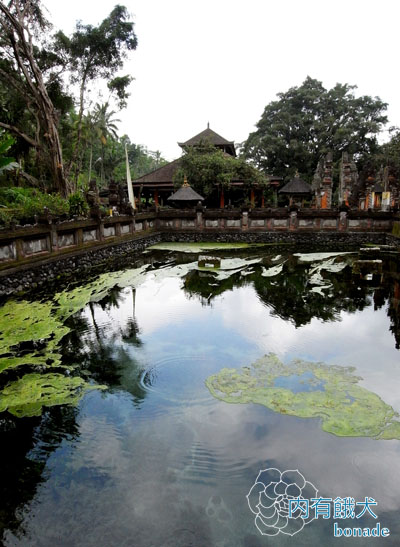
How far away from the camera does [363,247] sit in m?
17.0

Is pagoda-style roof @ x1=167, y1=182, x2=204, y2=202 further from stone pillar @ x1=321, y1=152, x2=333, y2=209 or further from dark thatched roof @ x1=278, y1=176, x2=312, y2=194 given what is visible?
stone pillar @ x1=321, y1=152, x2=333, y2=209

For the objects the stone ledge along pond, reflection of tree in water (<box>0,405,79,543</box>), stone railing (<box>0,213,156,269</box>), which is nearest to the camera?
the stone ledge along pond

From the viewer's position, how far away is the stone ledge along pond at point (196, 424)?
2.77 m

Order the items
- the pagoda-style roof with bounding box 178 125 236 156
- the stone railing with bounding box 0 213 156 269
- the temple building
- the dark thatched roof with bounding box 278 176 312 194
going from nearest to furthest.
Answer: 1. the stone railing with bounding box 0 213 156 269
2. the temple building
3. the dark thatched roof with bounding box 278 176 312 194
4. the pagoda-style roof with bounding box 178 125 236 156

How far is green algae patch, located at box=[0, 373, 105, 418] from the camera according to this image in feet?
13.7

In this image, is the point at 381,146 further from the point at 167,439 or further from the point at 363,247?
the point at 167,439

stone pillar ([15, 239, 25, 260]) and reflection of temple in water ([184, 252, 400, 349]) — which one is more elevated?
stone pillar ([15, 239, 25, 260])

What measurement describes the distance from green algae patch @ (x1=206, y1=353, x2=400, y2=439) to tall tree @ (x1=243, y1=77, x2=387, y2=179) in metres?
32.4

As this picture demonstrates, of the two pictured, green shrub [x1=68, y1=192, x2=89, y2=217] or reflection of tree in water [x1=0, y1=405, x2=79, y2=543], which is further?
green shrub [x1=68, y1=192, x2=89, y2=217]

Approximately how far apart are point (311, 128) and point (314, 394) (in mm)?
36126

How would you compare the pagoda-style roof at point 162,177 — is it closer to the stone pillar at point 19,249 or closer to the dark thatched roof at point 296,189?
the dark thatched roof at point 296,189

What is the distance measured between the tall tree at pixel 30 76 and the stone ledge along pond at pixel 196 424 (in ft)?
48.1

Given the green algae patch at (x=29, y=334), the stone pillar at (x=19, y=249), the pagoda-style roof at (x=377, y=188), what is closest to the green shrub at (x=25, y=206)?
the stone pillar at (x=19, y=249)

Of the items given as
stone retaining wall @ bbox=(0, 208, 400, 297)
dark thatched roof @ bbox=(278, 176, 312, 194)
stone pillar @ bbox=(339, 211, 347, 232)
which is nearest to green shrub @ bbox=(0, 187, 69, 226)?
stone retaining wall @ bbox=(0, 208, 400, 297)
